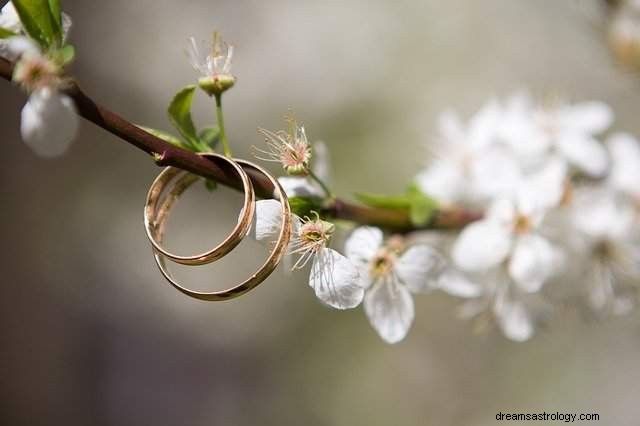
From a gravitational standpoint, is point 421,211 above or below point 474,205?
below

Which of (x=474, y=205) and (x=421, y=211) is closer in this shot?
(x=421, y=211)

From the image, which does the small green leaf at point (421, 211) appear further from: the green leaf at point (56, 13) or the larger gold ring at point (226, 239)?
the green leaf at point (56, 13)

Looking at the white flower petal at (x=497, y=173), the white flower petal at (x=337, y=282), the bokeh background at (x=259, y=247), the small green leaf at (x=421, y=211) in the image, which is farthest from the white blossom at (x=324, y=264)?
the bokeh background at (x=259, y=247)

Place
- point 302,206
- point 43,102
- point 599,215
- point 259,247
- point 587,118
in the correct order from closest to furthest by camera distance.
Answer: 1. point 43,102
2. point 302,206
3. point 599,215
4. point 587,118
5. point 259,247

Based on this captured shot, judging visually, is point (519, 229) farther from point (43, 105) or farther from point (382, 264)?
point (43, 105)

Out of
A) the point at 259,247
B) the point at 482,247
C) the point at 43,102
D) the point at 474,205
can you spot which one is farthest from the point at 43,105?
the point at 259,247

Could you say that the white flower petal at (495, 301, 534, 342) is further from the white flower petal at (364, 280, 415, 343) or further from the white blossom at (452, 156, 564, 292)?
the white flower petal at (364, 280, 415, 343)
